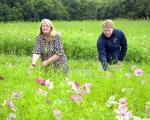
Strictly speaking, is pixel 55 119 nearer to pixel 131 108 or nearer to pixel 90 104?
pixel 90 104

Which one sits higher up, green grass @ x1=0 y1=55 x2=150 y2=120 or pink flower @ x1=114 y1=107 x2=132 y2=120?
pink flower @ x1=114 y1=107 x2=132 y2=120

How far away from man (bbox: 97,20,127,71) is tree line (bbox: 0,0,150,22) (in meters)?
30.2

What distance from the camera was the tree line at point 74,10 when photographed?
39250 millimetres

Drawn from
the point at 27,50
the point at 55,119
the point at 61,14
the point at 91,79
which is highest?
the point at 55,119

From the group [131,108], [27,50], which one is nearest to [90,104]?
[131,108]

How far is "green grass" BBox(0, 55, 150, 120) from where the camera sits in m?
4.41

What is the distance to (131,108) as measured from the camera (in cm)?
515

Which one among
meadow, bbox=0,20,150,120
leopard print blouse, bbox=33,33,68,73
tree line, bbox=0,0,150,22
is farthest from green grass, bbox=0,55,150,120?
tree line, bbox=0,0,150,22

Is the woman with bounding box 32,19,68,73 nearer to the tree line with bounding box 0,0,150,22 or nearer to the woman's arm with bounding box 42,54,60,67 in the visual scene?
the woman's arm with bounding box 42,54,60,67

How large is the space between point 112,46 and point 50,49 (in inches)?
39.5

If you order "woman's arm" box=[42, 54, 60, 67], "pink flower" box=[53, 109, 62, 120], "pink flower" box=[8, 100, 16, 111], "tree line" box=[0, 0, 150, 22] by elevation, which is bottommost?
"tree line" box=[0, 0, 150, 22]

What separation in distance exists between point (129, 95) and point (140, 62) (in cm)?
622

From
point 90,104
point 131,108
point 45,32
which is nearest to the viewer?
point 90,104

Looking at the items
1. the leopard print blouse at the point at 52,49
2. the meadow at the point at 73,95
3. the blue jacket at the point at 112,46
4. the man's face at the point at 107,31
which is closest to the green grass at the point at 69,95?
the meadow at the point at 73,95
